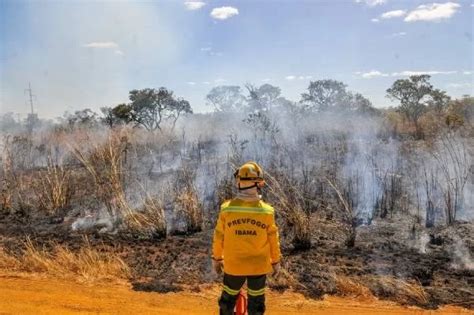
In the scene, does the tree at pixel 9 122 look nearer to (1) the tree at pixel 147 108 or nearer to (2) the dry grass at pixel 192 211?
(1) the tree at pixel 147 108

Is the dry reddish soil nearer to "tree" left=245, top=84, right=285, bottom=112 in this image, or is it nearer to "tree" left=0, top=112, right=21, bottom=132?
"tree" left=245, top=84, right=285, bottom=112

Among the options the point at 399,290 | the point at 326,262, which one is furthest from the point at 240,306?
the point at 326,262

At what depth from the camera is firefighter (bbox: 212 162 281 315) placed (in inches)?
163

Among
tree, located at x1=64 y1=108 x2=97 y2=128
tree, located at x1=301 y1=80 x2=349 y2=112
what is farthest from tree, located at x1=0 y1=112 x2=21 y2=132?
tree, located at x1=301 y1=80 x2=349 y2=112

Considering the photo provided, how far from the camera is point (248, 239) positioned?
13.6 ft

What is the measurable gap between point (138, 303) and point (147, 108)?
61.6ft

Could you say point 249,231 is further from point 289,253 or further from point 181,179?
point 181,179

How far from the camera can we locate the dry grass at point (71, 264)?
6.81 m

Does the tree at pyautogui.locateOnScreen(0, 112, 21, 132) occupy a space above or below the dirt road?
above

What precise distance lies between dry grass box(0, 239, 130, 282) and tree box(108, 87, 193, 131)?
48.0 feet

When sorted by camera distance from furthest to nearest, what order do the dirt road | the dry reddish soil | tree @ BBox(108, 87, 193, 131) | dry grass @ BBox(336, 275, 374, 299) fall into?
tree @ BBox(108, 87, 193, 131) < the dry reddish soil < dry grass @ BBox(336, 275, 374, 299) < the dirt road

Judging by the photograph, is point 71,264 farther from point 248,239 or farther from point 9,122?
point 9,122

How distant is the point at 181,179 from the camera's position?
37.5 ft

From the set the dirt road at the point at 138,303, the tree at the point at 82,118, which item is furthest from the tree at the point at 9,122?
the dirt road at the point at 138,303
